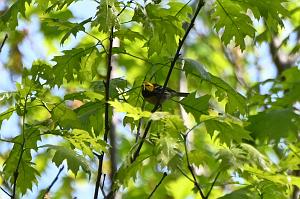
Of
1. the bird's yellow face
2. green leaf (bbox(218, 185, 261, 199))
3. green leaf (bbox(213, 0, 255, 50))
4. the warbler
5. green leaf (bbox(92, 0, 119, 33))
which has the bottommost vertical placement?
green leaf (bbox(218, 185, 261, 199))

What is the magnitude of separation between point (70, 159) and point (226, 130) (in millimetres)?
664

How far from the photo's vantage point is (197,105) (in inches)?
101

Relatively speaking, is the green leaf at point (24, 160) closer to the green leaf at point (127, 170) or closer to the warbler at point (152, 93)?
the green leaf at point (127, 170)

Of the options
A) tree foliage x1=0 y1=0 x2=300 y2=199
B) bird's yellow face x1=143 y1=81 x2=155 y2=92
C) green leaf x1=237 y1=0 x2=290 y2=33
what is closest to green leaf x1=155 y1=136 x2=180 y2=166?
tree foliage x1=0 y1=0 x2=300 y2=199

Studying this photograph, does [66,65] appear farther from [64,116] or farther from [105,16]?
[105,16]

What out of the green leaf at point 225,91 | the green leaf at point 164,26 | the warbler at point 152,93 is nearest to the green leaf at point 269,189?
the green leaf at point 225,91

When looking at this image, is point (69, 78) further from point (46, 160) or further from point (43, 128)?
point (46, 160)

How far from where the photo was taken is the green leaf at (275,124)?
3.68 m

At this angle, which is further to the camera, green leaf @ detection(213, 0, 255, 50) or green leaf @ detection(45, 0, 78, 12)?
green leaf @ detection(213, 0, 255, 50)

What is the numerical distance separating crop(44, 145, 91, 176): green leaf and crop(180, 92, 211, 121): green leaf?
1.77 ft

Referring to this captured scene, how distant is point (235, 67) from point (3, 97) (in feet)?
17.6

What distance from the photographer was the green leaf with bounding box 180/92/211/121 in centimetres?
256

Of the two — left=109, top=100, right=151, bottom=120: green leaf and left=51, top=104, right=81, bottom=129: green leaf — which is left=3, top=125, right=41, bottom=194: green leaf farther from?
left=109, top=100, right=151, bottom=120: green leaf

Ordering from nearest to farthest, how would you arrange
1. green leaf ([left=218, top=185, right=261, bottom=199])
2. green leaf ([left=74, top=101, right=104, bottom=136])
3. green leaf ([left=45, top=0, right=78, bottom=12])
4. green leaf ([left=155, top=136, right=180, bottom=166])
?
green leaf ([left=155, top=136, right=180, bottom=166]) < green leaf ([left=45, top=0, right=78, bottom=12]) < green leaf ([left=74, top=101, right=104, bottom=136]) < green leaf ([left=218, top=185, right=261, bottom=199])
